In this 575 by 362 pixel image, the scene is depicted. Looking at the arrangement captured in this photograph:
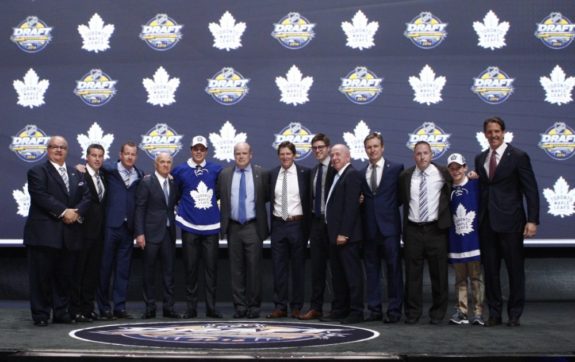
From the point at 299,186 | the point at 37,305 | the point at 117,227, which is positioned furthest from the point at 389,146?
the point at 37,305

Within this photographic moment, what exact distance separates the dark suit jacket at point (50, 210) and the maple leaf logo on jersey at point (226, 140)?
1.94 meters

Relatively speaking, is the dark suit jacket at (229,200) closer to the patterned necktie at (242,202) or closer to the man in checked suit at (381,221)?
the patterned necktie at (242,202)

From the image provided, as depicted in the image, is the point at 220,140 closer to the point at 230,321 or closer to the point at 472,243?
the point at 230,321

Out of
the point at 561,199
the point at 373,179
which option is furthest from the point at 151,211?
the point at 561,199

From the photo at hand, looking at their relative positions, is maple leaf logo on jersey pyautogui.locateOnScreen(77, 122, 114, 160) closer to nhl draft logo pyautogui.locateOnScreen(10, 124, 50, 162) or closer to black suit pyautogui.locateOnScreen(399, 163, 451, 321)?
nhl draft logo pyautogui.locateOnScreen(10, 124, 50, 162)

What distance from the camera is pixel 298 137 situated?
7953 millimetres

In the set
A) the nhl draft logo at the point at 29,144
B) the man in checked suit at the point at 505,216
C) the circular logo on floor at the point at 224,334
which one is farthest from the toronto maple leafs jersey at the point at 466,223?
the nhl draft logo at the point at 29,144

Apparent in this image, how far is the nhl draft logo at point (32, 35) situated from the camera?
8.26 metres

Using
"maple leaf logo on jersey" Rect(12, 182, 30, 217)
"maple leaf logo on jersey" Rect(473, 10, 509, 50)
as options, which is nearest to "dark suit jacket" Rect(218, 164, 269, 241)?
"maple leaf logo on jersey" Rect(12, 182, 30, 217)

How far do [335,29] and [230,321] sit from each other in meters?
3.15

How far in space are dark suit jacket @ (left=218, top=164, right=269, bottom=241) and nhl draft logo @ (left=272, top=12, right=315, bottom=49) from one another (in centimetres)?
169

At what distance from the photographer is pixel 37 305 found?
20.1 ft

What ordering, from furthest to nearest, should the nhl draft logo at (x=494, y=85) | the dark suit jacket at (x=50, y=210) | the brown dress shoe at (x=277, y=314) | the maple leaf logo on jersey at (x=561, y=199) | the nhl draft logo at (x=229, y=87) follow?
1. the nhl draft logo at (x=229, y=87)
2. the nhl draft logo at (x=494, y=85)
3. the maple leaf logo on jersey at (x=561, y=199)
4. the brown dress shoe at (x=277, y=314)
5. the dark suit jacket at (x=50, y=210)

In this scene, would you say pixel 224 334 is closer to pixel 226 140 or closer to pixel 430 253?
pixel 430 253
